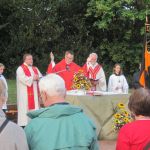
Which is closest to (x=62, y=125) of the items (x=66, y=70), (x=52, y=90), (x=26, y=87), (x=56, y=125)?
(x=56, y=125)

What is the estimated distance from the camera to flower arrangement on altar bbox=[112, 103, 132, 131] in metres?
9.65

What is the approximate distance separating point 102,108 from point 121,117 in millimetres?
678

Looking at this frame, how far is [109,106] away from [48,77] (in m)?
6.83

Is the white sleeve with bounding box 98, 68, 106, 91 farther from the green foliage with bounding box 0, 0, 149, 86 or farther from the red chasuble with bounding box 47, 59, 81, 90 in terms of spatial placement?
the green foliage with bounding box 0, 0, 149, 86

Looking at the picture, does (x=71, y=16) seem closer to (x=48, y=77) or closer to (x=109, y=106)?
(x=109, y=106)

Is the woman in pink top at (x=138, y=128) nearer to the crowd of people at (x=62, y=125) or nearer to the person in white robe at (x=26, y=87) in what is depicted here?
the crowd of people at (x=62, y=125)

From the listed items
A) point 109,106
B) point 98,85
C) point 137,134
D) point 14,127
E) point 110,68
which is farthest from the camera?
point 110,68

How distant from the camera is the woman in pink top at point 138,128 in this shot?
3518mm

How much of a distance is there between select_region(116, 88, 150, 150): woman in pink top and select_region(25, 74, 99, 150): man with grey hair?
0.25 metres

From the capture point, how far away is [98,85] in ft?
40.1

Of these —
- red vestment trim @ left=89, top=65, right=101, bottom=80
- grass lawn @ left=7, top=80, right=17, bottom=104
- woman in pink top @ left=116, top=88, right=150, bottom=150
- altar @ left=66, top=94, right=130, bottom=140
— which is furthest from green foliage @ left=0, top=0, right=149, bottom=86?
woman in pink top @ left=116, top=88, right=150, bottom=150

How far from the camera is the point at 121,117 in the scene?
383 inches

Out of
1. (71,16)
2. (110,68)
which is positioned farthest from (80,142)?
(71,16)

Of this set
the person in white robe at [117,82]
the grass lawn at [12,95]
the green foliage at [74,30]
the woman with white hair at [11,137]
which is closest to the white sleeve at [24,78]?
the person in white robe at [117,82]
